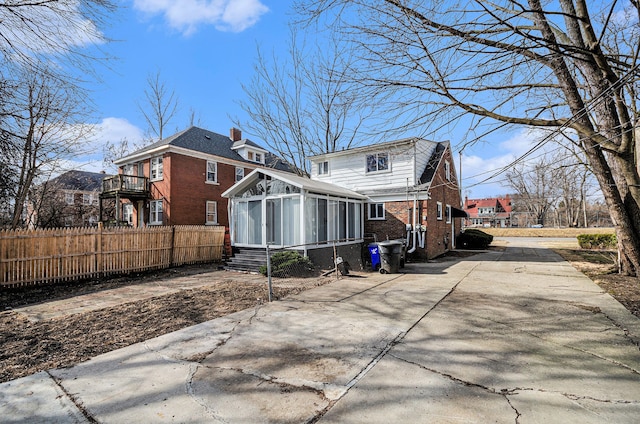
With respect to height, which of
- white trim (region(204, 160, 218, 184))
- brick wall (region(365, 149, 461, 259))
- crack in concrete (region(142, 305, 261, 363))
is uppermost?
white trim (region(204, 160, 218, 184))

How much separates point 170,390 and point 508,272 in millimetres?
11131

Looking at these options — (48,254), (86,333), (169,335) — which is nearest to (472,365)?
(169,335)

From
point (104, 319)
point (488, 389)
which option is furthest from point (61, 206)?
point (488, 389)

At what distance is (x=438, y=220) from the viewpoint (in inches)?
651

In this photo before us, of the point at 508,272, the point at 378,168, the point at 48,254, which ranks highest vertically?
the point at 378,168

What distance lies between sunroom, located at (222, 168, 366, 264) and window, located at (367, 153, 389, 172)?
2775 millimetres

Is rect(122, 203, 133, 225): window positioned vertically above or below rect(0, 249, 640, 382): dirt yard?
above

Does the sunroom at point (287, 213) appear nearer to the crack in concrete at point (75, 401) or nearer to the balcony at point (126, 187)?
the crack in concrete at point (75, 401)

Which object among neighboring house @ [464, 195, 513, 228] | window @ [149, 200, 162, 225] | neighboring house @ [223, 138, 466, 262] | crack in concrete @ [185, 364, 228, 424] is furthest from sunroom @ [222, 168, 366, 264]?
neighboring house @ [464, 195, 513, 228]

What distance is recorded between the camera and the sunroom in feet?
38.0

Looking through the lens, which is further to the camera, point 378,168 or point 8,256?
point 378,168

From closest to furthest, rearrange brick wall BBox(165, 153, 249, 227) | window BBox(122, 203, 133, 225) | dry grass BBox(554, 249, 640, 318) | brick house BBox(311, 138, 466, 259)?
dry grass BBox(554, 249, 640, 318) → brick house BBox(311, 138, 466, 259) → brick wall BBox(165, 153, 249, 227) → window BBox(122, 203, 133, 225)

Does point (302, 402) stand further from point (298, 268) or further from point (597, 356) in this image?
point (298, 268)

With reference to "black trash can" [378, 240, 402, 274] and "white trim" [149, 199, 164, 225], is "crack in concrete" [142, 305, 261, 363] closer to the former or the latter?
"black trash can" [378, 240, 402, 274]
